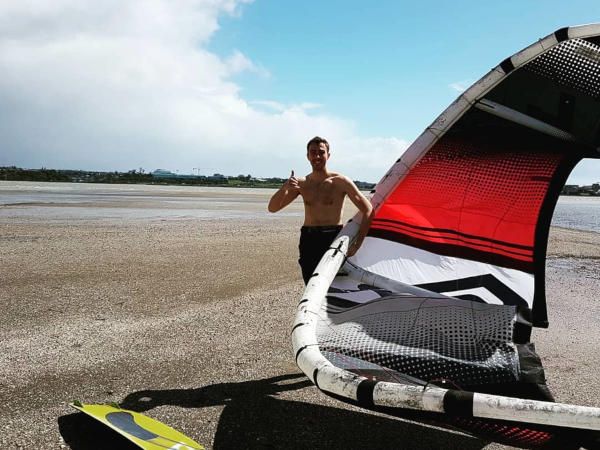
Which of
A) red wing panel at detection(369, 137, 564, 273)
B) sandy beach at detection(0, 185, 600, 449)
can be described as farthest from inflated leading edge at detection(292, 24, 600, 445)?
sandy beach at detection(0, 185, 600, 449)

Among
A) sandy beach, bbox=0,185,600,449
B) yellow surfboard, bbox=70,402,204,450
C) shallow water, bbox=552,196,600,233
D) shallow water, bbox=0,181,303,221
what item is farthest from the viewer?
shallow water, bbox=552,196,600,233

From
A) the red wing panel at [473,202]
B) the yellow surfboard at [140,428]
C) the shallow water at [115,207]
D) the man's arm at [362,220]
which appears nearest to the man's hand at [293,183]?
the man's arm at [362,220]

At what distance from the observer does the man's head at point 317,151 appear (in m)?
4.20

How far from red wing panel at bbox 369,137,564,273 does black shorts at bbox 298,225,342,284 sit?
0.47 metres

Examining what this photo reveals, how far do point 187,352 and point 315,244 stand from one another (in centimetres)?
181

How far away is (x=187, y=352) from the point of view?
4660 mm

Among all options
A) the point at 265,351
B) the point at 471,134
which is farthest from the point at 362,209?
the point at 265,351

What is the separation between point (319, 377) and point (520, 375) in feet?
4.96

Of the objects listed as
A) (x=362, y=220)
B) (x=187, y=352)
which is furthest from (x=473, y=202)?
(x=187, y=352)

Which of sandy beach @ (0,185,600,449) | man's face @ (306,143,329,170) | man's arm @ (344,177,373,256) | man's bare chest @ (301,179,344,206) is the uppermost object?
man's face @ (306,143,329,170)

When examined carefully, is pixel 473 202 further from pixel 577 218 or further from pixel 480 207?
pixel 577 218

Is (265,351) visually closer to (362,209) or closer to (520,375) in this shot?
(362,209)

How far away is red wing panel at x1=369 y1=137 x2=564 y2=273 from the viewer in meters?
4.07

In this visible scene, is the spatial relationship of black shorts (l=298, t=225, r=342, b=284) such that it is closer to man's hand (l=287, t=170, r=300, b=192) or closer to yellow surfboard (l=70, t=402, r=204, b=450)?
man's hand (l=287, t=170, r=300, b=192)
